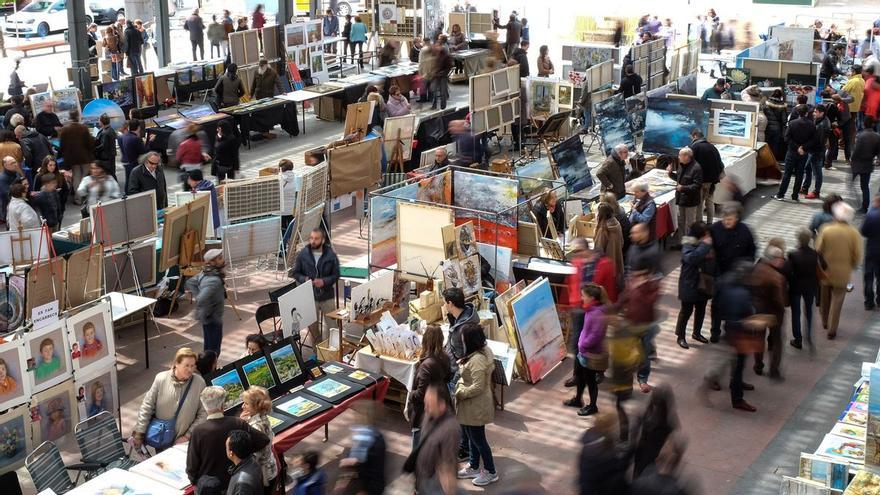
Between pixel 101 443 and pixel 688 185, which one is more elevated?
pixel 688 185

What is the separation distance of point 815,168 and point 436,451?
1088cm

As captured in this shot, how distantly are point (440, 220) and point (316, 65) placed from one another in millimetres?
13150

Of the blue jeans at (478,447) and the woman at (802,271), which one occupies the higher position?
the woman at (802,271)

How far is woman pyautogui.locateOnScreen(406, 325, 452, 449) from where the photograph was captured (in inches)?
327

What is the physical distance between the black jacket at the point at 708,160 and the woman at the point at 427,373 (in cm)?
689

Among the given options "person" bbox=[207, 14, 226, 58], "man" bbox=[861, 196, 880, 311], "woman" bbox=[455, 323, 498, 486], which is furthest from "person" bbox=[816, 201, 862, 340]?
"person" bbox=[207, 14, 226, 58]

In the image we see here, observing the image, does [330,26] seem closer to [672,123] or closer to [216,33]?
[216,33]

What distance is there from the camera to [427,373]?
8.30m

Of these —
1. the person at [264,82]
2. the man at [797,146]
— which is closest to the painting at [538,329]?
the man at [797,146]

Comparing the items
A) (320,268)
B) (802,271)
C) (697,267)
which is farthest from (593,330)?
(320,268)

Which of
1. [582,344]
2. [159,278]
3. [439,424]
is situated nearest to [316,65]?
[159,278]

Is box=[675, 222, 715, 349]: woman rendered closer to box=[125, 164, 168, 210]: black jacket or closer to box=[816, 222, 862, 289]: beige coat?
box=[816, 222, 862, 289]: beige coat

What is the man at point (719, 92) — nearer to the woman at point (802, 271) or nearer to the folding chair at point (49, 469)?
the woman at point (802, 271)

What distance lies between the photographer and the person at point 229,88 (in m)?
20.1
